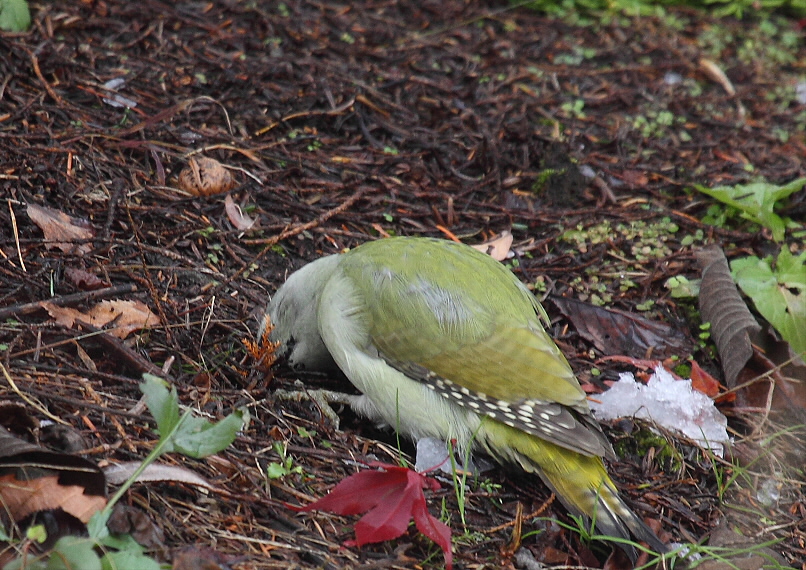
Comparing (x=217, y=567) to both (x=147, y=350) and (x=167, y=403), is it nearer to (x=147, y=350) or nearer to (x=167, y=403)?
(x=167, y=403)

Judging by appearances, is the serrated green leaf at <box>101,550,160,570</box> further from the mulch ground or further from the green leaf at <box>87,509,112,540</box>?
the mulch ground

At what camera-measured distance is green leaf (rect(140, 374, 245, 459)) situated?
2.62m

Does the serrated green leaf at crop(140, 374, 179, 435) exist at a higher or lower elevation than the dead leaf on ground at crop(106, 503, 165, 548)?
higher

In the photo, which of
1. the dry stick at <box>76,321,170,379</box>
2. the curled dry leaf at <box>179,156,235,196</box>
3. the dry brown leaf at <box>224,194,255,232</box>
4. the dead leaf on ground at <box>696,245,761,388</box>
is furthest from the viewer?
the curled dry leaf at <box>179,156,235,196</box>

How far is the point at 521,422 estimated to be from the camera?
3.69 m

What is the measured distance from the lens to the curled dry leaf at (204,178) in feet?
16.3

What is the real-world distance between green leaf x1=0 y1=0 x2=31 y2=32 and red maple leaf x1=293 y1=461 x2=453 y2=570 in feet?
13.5

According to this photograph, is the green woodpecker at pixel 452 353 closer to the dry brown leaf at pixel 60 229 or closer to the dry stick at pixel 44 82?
the dry brown leaf at pixel 60 229

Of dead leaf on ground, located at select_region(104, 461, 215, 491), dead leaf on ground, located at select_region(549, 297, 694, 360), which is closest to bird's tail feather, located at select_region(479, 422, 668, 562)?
dead leaf on ground, located at select_region(549, 297, 694, 360)

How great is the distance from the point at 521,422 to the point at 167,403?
162 centimetres

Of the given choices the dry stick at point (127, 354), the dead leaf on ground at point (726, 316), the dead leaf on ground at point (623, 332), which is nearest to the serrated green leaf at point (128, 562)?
the dry stick at point (127, 354)

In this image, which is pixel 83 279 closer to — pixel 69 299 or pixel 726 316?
pixel 69 299

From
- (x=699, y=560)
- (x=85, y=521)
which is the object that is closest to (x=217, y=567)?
(x=85, y=521)

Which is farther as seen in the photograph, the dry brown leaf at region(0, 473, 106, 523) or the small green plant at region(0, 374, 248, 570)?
the dry brown leaf at region(0, 473, 106, 523)
